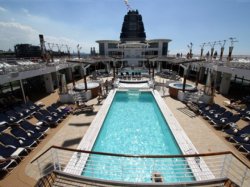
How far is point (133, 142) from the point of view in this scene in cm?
852

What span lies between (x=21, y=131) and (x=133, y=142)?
6155 mm

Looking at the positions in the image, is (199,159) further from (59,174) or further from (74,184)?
(59,174)

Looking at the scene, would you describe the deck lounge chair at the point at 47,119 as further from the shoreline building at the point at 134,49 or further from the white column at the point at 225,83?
the shoreline building at the point at 134,49

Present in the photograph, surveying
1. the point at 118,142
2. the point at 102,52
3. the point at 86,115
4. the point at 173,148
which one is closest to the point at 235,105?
the point at 173,148

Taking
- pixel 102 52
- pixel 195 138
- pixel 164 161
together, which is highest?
pixel 102 52

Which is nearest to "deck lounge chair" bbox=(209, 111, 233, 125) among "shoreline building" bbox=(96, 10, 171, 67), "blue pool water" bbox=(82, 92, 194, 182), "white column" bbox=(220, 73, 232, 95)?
"blue pool water" bbox=(82, 92, 194, 182)

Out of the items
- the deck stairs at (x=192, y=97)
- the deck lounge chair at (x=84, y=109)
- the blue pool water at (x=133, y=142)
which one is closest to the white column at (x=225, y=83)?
the deck stairs at (x=192, y=97)

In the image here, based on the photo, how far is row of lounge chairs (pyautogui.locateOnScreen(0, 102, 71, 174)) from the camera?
6.29 metres

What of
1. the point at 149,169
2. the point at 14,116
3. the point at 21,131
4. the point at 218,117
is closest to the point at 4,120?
the point at 14,116

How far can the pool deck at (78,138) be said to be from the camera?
568cm

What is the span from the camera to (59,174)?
5180 mm

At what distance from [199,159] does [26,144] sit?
8079 millimetres

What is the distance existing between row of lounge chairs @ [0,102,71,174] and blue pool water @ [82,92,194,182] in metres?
3.13

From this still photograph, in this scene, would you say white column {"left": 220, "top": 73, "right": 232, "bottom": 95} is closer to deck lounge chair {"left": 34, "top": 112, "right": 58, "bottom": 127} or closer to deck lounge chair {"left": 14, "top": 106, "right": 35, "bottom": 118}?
deck lounge chair {"left": 34, "top": 112, "right": 58, "bottom": 127}
